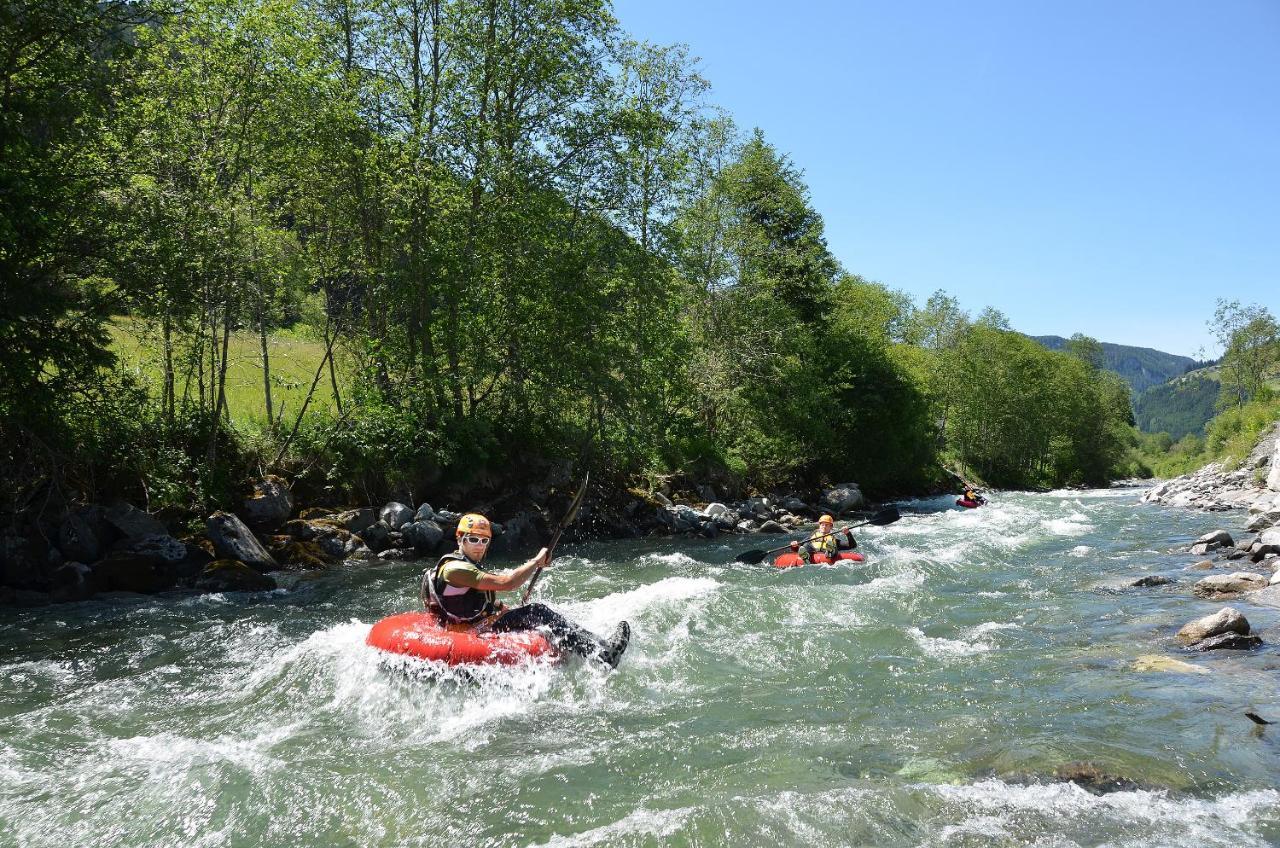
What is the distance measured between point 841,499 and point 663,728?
20.4m

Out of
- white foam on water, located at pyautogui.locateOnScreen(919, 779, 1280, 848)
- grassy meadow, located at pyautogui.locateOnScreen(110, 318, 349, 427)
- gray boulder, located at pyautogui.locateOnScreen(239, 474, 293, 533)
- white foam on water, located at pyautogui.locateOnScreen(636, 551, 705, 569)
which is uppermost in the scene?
grassy meadow, located at pyautogui.locateOnScreen(110, 318, 349, 427)

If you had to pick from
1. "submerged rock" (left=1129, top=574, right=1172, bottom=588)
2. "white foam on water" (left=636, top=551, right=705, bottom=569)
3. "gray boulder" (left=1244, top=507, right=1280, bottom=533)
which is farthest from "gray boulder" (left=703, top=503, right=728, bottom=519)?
"gray boulder" (left=1244, top=507, right=1280, bottom=533)

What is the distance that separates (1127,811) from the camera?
4.44m

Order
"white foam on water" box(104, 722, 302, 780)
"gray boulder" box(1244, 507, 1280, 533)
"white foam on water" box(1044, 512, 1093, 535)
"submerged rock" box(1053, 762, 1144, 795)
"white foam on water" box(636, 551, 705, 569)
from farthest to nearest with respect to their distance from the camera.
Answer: "white foam on water" box(1044, 512, 1093, 535), "gray boulder" box(1244, 507, 1280, 533), "white foam on water" box(636, 551, 705, 569), "white foam on water" box(104, 722, 302, 780), "submerged rock" box(1053, 762, 1144, 795)

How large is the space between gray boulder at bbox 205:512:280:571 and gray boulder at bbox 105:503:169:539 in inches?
30.4

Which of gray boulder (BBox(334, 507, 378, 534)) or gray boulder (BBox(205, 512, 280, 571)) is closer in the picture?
gray boulder (BBox(205, 512, 280, 571))

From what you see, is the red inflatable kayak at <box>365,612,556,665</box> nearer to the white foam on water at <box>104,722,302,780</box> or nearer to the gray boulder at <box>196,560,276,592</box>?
the white foam on water at <box>104,722,302,780</box>

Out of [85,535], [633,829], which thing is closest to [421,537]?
[85,535]

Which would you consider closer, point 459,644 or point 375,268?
point 459,644

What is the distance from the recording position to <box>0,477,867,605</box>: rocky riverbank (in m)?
10.5

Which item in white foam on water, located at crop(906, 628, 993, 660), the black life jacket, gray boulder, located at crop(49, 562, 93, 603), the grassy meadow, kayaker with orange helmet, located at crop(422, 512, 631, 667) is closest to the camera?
kayaker with orange helmet, located at crop(422, 512, 631, 667)

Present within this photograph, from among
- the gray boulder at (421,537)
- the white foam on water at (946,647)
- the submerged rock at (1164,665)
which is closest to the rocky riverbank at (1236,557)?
the submerged rock at (1164,665)

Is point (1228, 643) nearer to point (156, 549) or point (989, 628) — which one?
point (989, 628)

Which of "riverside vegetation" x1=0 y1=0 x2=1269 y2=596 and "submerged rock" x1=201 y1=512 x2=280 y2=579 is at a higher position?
"riverside vegetation" x1=0 y1=0 x2=1269 y2=596
